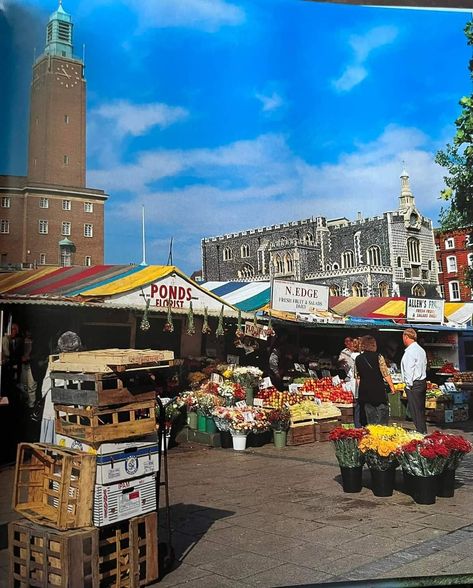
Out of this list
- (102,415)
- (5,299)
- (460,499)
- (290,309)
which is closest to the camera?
(5,299)

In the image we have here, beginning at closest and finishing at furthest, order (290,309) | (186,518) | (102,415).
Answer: (102,415) → (186,518) → (290,309)

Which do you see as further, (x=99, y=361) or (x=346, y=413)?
(x=346, y=413)

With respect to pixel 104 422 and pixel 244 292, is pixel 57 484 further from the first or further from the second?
pixel 244 292

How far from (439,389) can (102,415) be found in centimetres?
773

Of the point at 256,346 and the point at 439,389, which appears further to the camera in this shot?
the point at 439,389

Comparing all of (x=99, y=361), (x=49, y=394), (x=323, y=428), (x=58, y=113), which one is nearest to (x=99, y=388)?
(x=99, y=361)

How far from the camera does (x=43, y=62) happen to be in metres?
2.96

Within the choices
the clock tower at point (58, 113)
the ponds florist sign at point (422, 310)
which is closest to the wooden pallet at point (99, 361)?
the clock tower at point (58, 113)

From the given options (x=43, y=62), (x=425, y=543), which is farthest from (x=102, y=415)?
(x=425, y=543)

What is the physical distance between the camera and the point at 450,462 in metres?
4.71

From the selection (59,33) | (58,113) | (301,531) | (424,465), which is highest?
(59,33)

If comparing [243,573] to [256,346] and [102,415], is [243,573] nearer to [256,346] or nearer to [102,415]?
[102,415]

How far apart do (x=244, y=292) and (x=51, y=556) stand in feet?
10.9

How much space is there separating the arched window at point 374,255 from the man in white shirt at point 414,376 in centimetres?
205
